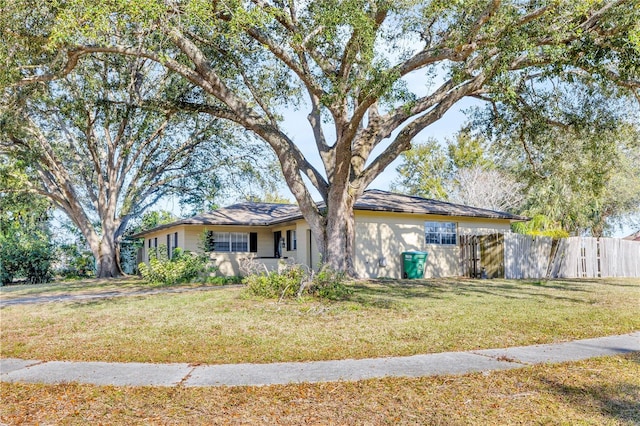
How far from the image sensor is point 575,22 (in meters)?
11.5

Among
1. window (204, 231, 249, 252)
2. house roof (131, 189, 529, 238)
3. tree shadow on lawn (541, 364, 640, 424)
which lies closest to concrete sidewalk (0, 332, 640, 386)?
tree shadow on lawn (541, 364, 640, 424)

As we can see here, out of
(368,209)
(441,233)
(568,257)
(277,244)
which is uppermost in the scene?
(368,209)

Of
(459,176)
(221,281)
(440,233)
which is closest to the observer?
(221,281)

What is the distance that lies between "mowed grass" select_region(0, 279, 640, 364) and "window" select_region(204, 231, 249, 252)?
1067 cm

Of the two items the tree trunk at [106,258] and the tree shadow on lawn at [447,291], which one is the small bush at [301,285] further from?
the tree trunk at [106,258]

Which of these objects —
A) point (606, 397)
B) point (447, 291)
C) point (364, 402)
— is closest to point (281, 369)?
point (364, 402)

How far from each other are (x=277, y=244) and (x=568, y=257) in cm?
1301

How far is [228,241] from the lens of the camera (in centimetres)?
2414

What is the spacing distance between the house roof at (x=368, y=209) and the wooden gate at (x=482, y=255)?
1.19 m

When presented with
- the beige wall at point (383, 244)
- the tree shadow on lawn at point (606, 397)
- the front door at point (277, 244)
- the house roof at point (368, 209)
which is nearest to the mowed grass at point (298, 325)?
the tree shadow on lawn at point (606, 397)

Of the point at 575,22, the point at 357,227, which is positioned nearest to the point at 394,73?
the point at 575,22

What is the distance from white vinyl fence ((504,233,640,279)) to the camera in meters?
20.4

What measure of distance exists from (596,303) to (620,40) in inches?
230

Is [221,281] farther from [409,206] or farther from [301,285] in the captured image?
[301,285]
